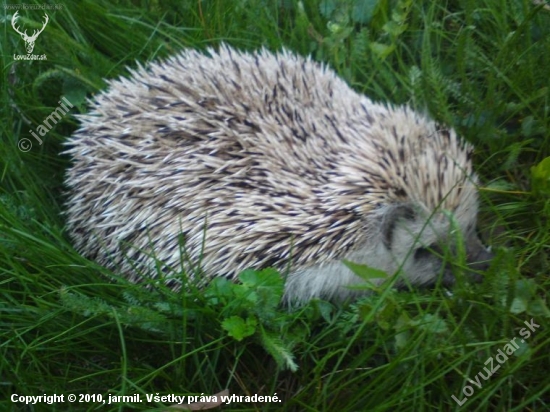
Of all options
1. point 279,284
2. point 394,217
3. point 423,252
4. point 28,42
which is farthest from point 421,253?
point 28,42

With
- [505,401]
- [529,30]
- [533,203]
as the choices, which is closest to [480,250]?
[533,203]

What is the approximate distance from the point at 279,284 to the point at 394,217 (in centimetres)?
54

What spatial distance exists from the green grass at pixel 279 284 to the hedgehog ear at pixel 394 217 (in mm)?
258

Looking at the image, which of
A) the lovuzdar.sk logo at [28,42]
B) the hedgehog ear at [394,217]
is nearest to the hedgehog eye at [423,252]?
the hedgehog ear at [394,217]

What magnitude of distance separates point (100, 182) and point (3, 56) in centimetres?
112

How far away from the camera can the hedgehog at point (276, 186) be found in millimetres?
3053

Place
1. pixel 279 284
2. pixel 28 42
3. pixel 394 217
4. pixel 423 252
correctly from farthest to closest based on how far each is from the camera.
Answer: pixel 28 42 → pixel 423 252 → pixel 394 217 → pixel 279 284

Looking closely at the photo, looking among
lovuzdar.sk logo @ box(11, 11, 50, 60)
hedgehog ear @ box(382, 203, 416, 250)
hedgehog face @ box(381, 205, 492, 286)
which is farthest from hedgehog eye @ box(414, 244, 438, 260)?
lovuzdar.sk logo @ box(11, 11, 50, 60)

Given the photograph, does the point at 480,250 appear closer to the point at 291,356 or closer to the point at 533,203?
the point at 533,203

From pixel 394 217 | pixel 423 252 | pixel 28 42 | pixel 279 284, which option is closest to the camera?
pixel 279 284

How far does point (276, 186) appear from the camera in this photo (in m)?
3.08

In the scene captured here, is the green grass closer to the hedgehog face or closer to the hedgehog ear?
the hedgehog face

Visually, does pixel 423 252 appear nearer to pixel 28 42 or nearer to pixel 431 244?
pixel 431 244

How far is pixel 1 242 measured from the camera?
3229 millimetres
